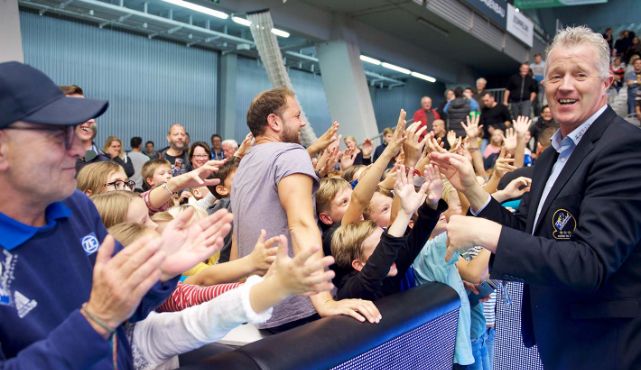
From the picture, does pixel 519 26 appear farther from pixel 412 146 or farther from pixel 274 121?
pixel 274 121

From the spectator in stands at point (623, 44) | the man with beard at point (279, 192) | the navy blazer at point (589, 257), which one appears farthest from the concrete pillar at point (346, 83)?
the navy blazer at point (589, 257)

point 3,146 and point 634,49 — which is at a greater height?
point 634,49

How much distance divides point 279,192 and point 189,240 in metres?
0.97

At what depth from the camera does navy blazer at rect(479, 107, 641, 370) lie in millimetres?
1642

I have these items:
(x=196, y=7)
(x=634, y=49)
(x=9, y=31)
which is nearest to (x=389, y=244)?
(x=9, y=31)

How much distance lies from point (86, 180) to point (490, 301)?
8.71 feet

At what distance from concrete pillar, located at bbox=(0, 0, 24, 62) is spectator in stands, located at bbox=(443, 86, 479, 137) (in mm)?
7930

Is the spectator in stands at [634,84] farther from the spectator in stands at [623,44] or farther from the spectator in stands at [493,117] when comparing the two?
the spectator in stands at [623,44]

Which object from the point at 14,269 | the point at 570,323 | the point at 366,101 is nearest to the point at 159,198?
the point at 14,269

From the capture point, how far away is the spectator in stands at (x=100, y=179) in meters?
3.24

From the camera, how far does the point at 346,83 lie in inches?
512

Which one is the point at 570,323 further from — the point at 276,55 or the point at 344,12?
the point at 344,12

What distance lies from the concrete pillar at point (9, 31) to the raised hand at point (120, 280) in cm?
687

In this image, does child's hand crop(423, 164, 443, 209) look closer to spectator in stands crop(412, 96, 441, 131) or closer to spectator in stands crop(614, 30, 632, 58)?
spectator in stands crop(412, 96, 441, 131)
